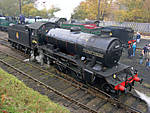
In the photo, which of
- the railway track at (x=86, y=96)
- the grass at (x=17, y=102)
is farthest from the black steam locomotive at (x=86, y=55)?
the grass at (x=17, y=102)

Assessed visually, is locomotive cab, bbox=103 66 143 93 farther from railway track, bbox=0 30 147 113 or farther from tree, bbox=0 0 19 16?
tree, bbox=0 0 19 16

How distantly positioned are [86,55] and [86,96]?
7.40 ft

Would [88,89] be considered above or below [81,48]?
below

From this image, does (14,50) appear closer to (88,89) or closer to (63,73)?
(63,73)

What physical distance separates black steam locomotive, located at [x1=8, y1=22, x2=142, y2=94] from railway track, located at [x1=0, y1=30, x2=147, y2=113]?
1.66ft

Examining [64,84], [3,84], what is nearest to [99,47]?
[64,84]

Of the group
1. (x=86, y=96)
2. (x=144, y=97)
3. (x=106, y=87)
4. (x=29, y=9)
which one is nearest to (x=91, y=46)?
(x=106, y=87)

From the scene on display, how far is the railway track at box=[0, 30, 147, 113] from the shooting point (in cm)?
662

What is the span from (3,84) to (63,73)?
4.69 m

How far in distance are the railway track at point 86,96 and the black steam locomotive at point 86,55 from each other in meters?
0.51

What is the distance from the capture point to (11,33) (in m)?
15.9

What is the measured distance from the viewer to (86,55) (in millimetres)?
8109

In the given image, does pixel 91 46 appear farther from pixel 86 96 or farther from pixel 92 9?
pixel 92 9

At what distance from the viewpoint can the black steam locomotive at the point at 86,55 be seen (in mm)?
7171
